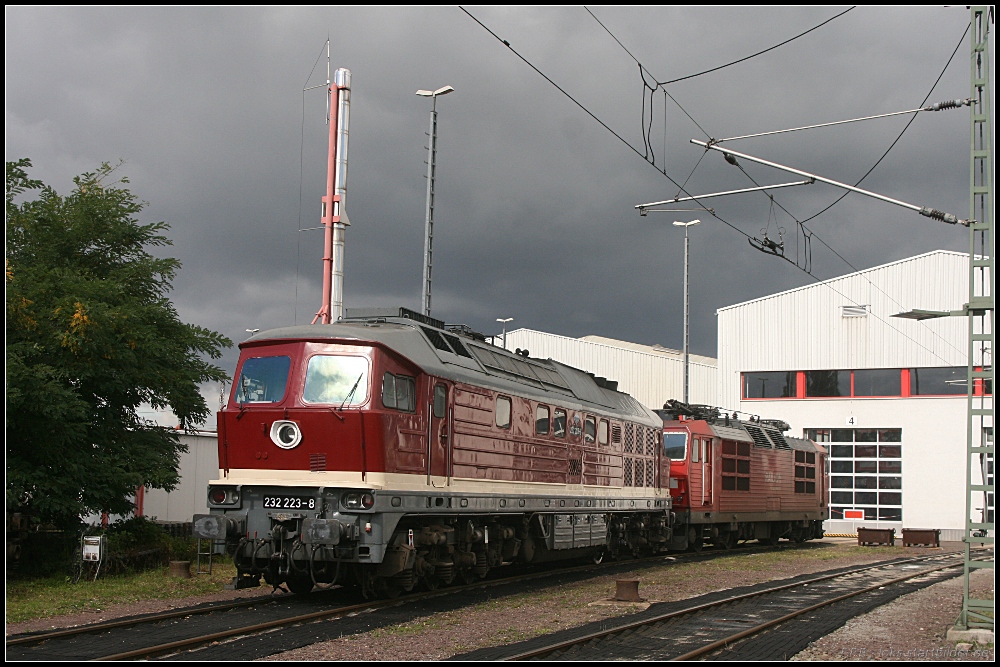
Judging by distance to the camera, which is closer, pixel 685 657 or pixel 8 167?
pixel 685 657

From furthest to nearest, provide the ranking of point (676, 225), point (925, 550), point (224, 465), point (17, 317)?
point (676, 225) < point (925, 550) < point (17, 317) < point (224, 465)

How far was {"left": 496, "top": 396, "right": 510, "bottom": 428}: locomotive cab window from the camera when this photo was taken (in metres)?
16.4

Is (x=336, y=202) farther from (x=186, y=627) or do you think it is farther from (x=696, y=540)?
(x=696, y=540)

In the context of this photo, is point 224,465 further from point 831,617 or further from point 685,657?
point 831,617

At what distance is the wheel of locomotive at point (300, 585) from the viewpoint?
14.6 m

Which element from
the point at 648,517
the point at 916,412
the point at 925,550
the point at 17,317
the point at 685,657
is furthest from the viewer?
the point at 916,412

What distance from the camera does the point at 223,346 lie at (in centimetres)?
2062

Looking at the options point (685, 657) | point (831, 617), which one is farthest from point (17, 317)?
point (831, 617)

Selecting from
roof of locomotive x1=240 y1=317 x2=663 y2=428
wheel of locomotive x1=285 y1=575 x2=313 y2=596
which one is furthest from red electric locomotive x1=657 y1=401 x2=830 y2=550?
wheel of locomotive x1=285 y1=575 x2=313 y2=596

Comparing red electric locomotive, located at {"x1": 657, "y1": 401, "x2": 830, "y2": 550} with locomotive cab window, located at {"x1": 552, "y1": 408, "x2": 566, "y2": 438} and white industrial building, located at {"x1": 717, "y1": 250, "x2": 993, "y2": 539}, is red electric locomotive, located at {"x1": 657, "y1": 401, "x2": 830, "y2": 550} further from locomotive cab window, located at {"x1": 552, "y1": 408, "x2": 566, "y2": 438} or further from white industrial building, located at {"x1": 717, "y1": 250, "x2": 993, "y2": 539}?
locomotive cab window, located at {"x1": 552, "y1": 408, "x2": 566, "y2": 438}

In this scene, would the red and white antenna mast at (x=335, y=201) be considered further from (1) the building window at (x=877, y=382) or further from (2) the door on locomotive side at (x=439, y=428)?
(1) the building window at (x=877, y=382)

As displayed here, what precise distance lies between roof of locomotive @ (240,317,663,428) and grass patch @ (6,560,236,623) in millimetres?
4397

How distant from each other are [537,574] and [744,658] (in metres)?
8.78

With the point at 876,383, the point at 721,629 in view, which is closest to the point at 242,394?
the point at 721,629
